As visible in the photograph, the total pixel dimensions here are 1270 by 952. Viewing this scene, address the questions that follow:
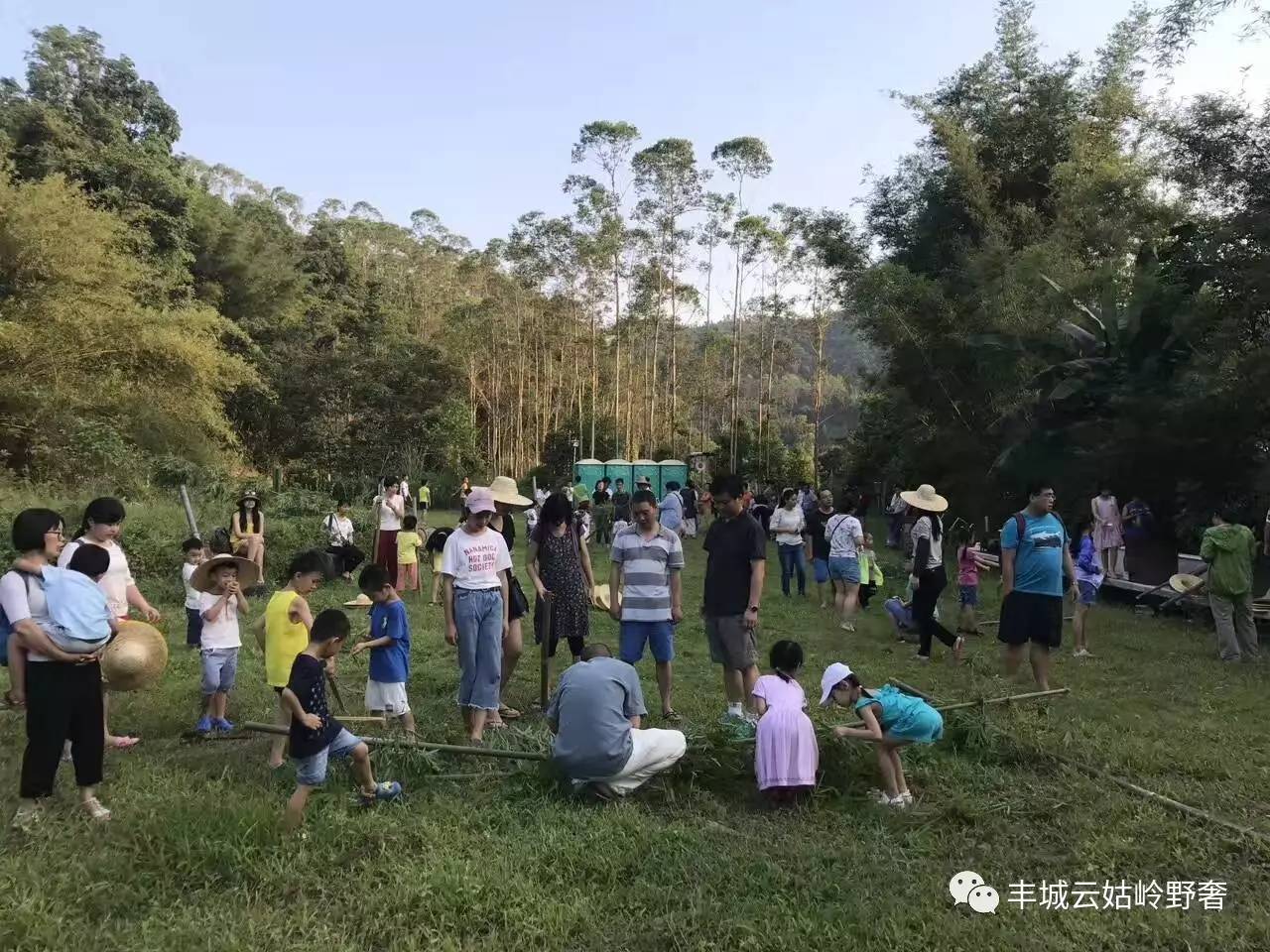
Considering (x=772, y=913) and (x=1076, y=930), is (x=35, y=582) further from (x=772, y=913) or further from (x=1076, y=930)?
(x=1076, y=930)

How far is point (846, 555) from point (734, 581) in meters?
4.14

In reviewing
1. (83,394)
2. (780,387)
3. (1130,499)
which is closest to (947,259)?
(1130,499)

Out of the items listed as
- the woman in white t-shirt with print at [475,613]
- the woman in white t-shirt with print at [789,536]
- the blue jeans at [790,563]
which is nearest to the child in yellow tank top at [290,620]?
the woman in white t-shirt with print at [475,613]

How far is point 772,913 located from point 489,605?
8.45ft

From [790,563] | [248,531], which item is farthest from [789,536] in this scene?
[248,531]

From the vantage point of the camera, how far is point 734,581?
5.64 m

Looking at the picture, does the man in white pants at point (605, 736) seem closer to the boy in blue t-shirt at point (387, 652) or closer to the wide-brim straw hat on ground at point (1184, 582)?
the boy in blue t-shirt at point (387, 652)

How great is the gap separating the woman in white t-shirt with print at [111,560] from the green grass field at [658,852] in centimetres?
35

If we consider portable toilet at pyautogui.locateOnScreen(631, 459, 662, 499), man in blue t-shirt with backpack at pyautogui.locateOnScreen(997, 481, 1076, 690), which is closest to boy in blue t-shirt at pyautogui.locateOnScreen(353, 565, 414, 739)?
man in blue t-shirt with backpack at pyautogui.locateOnScreen(997, 481, 1076, 690)

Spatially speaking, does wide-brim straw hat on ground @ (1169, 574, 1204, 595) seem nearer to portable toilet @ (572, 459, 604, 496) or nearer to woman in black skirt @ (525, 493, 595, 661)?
woman in black skirt @ (525, 493, 595, 661)

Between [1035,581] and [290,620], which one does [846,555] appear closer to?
[1035,581]

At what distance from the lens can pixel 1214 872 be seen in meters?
3.57

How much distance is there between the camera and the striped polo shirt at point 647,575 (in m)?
5.65

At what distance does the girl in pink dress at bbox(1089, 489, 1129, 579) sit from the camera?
39.9 ft
